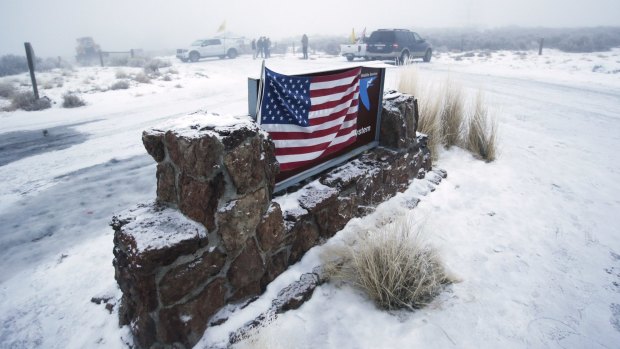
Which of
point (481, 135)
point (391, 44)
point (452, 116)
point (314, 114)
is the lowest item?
point (481, 135)

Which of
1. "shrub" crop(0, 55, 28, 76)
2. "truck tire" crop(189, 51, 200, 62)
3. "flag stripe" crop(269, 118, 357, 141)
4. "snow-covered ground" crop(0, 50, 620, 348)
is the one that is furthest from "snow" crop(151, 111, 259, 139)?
"truck tire" crop(189, 51, 200, 62)

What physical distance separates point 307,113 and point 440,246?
1.56 m

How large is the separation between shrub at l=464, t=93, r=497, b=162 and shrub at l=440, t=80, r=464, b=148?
6.5 inches

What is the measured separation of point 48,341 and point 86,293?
0.49 metres

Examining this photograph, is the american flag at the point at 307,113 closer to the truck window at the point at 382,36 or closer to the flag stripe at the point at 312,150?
the flag stripe at the point at 312,150

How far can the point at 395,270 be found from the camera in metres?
2.60

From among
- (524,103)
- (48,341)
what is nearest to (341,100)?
(48,341)

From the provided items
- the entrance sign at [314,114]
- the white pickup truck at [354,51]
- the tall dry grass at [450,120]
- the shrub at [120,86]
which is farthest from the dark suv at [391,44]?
the entrance sign at [314,114]

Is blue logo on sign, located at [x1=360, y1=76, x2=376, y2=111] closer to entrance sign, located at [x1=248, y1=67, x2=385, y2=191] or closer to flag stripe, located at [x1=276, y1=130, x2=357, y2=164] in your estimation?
entrance sign, located at [x1=248, y1=67, x2=385, y2=191]

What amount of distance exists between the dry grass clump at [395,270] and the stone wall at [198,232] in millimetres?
563

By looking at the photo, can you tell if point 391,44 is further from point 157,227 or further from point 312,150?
point 157,227

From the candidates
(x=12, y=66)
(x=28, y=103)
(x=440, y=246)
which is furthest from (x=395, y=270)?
(x=12, y=66)

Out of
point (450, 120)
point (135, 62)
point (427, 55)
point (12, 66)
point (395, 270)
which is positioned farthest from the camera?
point (135, 62)

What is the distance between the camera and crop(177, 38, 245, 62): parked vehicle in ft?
83.0
